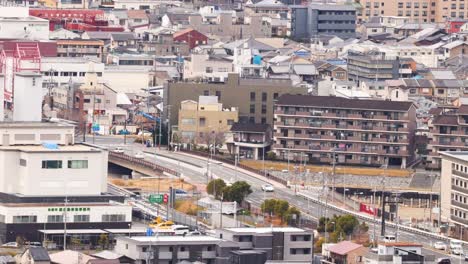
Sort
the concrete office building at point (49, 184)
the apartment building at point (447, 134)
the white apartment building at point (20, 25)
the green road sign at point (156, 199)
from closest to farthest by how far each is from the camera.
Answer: the concrete office building at point (49, 184) → the green road sign at point (156, 199) → the apartment building at point (447, 134) → the white apartment building at point (20, 25)

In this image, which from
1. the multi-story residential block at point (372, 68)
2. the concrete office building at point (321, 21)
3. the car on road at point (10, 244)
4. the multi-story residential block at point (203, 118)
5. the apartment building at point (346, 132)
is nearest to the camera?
the car on road at point (10, 244)

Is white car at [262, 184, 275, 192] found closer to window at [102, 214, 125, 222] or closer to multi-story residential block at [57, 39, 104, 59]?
window at [102, 214, 125, 222]

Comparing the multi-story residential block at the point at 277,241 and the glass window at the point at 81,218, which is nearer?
the multi-story residential block at the point at 277,241

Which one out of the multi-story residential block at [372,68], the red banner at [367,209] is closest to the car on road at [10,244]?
the red banner at [367,209]

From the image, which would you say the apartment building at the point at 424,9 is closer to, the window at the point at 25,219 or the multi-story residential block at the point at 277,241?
the window at the point at 25,219

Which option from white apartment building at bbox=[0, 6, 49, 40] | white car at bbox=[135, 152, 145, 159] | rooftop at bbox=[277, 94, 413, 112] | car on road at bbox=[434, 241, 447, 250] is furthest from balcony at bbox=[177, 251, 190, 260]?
white apartment building at bbox=[0, 6, 49, 40]

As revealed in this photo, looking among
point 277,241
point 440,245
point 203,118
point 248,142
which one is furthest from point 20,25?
point 277,241

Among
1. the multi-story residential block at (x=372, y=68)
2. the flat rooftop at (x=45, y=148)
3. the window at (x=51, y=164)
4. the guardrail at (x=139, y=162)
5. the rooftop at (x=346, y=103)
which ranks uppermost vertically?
the multi-story residential block at (x=372, y=68)

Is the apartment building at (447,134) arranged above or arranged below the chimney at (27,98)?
below
